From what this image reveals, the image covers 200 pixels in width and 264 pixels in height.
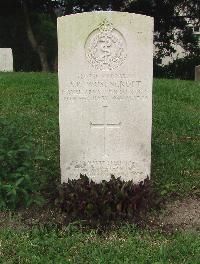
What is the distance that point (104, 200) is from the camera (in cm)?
438

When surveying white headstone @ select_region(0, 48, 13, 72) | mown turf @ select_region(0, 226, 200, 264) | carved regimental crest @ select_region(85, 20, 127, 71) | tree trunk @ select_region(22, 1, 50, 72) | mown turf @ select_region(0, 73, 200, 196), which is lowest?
mown turf @ select_region(0, 226, 200, 264)

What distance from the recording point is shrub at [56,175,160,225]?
4.37m

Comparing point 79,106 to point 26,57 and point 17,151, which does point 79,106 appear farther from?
point 26,57

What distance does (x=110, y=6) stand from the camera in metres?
20.6

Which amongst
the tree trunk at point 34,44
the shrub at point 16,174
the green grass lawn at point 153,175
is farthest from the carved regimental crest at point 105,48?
the tree trunk at point 34,44

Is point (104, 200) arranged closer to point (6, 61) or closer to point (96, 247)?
point (96, 247)

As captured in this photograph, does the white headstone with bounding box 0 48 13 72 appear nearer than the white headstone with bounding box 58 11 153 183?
No

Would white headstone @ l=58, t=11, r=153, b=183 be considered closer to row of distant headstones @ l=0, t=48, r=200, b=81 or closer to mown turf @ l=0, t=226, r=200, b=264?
mown turf @ l=0, t=226, r=200, b=264

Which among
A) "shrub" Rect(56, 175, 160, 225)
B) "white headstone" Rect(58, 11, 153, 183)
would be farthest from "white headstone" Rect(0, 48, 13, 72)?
"shrub" Rect(56, 175, 160, 225)

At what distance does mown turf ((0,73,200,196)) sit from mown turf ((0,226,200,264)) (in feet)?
2.48

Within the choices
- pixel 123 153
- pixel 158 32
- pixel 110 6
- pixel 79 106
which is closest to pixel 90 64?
pixel 79 106

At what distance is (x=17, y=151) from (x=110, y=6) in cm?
1696

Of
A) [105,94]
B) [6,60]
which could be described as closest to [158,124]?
[105,94]

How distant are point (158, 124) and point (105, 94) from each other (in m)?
2.82
